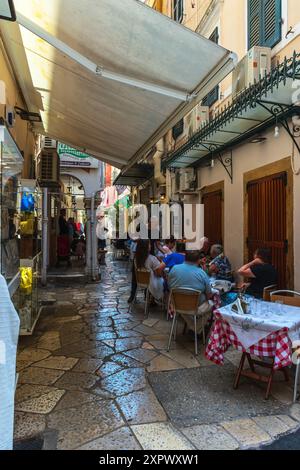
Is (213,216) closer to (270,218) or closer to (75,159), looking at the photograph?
(270,218)

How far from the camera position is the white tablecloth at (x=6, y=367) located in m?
1.40

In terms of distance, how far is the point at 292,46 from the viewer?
4.95 meters

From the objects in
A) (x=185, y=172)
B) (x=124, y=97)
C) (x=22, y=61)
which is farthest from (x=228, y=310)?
(x=185, y=172)

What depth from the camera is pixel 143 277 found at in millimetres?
6461

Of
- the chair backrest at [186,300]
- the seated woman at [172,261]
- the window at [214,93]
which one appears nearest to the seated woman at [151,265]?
the seated woman at [172,261]

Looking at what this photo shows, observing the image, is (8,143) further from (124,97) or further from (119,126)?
(119,126)

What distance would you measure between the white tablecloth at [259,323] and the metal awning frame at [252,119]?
268 cm

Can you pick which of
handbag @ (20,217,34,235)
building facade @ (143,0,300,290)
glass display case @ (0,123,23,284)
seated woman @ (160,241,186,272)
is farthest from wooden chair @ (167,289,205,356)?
handbag @ (20,217,34,235)

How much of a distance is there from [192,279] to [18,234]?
271cm

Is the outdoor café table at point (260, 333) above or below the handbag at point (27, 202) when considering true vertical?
below

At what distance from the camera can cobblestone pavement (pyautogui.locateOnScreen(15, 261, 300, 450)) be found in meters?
2.67

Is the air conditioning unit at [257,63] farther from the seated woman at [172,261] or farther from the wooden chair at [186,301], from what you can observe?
the wooden chair at [186,301]
